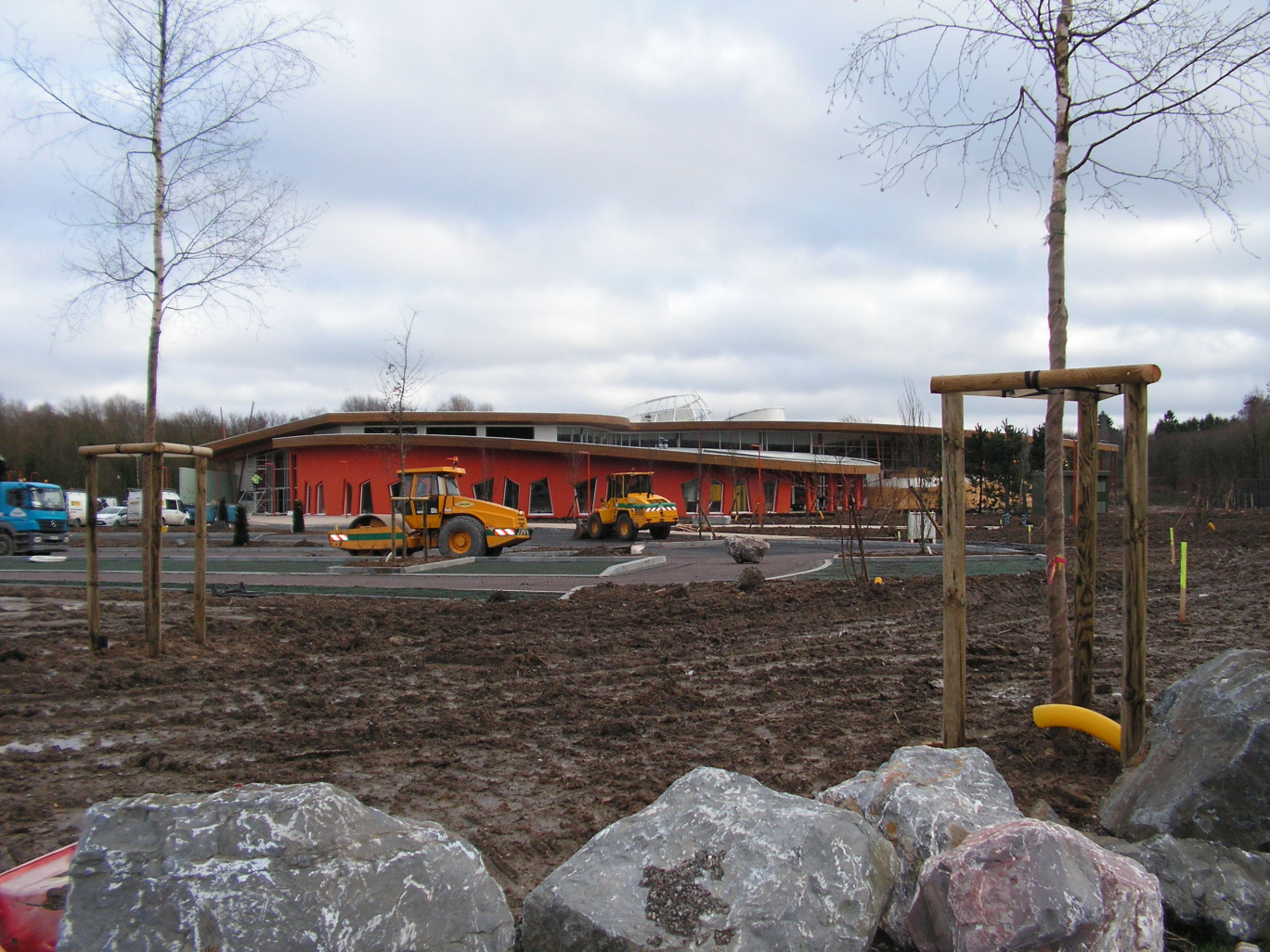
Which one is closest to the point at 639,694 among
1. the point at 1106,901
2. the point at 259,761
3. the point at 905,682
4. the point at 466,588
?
the point at 905,682

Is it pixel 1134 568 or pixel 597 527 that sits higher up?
pixel 1134 568

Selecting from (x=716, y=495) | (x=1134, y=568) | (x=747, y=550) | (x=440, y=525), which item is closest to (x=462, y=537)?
(x=440, y=525)

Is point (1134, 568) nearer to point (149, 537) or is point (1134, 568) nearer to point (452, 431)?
point (149, 537)

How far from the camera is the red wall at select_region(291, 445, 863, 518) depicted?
46906 millimetres

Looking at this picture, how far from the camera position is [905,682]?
288 inches

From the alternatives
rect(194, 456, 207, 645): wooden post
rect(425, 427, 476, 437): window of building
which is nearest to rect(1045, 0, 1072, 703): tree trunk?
rect(194, 456, 207, 645): wooden post

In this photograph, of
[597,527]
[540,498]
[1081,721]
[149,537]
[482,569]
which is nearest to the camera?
[1081,721]

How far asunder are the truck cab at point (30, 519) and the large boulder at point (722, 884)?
29.2m

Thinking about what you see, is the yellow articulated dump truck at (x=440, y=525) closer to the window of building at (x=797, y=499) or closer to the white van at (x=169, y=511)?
the white van at (x=169, y=511)

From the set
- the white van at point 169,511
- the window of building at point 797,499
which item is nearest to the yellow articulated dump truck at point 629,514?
the window of building at point 797,499

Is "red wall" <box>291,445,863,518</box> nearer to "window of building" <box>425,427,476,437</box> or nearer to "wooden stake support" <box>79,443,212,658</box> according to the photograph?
"window of building" <box>425,427,476,437</box>

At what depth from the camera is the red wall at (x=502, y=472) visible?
46.9 metres

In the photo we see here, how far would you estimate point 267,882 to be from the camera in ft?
8.77

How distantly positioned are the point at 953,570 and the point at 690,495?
4554cm
